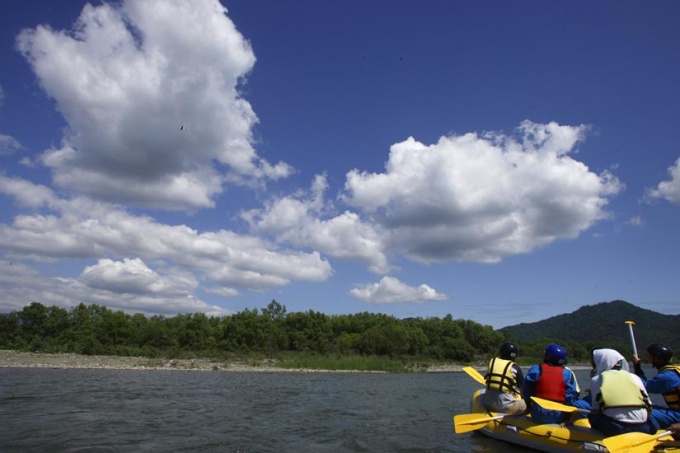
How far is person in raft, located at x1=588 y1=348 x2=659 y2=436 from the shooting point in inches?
312

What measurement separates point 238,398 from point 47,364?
38025 mm

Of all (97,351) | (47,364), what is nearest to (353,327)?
(97,351)

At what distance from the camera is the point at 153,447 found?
1038 centimetres

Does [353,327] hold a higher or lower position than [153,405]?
higher

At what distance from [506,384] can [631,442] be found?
372 cm

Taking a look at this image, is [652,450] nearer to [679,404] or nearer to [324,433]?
[679,404]

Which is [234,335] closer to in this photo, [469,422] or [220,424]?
[220,424]

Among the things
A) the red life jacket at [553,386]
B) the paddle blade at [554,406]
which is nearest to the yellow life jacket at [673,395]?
the paddle blade at [554,406]

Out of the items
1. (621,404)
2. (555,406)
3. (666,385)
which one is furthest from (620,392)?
(555,406)

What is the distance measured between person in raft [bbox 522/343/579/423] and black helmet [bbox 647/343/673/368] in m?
1.72

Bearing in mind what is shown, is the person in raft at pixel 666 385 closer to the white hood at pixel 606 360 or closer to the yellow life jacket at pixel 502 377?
the white hood at pixel 606 360

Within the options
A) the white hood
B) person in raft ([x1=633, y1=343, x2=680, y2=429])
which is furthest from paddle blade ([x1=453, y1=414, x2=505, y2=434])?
person in raft ([x1=633, y1=343, x2=680, y2=429])

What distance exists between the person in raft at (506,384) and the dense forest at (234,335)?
229ft

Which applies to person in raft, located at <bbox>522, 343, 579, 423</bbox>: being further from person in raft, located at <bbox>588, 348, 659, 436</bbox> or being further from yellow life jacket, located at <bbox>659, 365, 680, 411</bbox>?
yellow life jacket, located at <bbox>659, 365, 680, 411</bbox>
